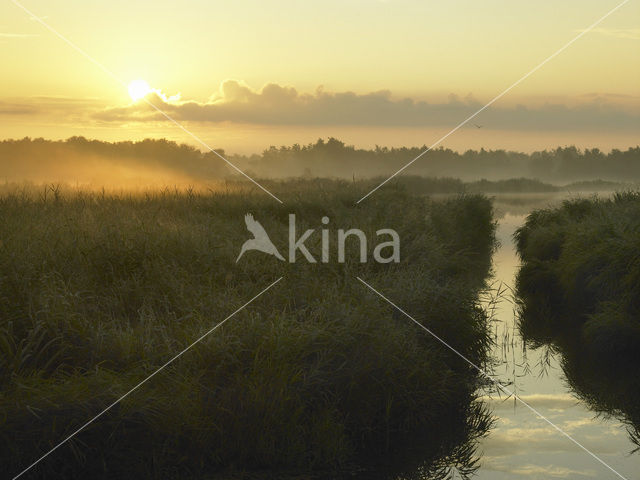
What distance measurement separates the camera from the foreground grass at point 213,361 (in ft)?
17.8

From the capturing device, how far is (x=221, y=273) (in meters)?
9.25

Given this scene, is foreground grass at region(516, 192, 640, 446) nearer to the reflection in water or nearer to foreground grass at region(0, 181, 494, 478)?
the reflection in water

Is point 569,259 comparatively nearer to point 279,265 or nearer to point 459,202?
point 279,265

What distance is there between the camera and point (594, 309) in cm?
1150

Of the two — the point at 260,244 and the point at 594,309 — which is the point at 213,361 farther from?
the point at 594,309

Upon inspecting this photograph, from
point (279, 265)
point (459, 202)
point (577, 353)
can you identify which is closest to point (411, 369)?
point (279, 265)

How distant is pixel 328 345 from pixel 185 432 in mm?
1683

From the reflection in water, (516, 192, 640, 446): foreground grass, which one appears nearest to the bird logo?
the reflection in water

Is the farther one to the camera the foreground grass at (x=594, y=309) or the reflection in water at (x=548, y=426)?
the foreground grass at (x=594, y=309)

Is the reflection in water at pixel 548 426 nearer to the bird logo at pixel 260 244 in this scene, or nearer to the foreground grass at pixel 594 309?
the foreground grass at pixel 594 309

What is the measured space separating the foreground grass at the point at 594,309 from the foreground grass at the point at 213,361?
1638mm

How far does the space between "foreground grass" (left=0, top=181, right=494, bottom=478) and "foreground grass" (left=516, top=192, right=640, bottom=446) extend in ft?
5.38

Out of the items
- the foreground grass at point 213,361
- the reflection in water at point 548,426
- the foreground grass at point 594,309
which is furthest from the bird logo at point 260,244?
the foreground grass at point 594,309

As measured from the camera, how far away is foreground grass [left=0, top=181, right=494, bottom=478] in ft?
17.8
